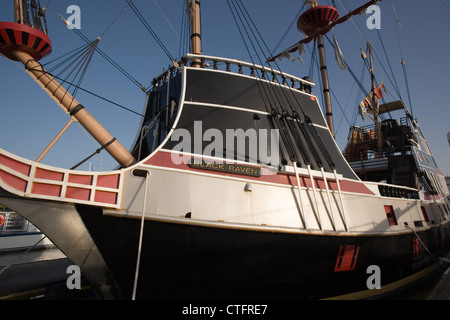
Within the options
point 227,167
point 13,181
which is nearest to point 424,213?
point 227,167

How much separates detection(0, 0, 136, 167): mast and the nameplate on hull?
1294 millimetres

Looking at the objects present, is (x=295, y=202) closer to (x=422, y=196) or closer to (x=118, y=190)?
(x=118, y=190)

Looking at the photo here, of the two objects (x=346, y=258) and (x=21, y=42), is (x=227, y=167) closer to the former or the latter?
(x=346, y=258)

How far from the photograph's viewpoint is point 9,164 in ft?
11.9

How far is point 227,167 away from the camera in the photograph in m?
5.29

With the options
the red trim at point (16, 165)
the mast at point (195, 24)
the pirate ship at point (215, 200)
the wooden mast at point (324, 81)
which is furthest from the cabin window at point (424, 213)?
the red trim at point (16, 165)

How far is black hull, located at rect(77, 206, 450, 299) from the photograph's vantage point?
13.9 ft

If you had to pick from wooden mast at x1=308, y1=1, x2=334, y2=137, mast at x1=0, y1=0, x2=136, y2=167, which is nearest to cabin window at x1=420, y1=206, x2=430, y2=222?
wooden mast at x1=308, y1=1, x2=334, y2=137

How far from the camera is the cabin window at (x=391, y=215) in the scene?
7.41 meters

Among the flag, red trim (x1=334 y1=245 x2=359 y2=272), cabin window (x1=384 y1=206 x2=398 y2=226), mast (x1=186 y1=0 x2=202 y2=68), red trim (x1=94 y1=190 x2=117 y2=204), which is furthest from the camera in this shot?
the flag

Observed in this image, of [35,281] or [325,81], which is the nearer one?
[35,281]

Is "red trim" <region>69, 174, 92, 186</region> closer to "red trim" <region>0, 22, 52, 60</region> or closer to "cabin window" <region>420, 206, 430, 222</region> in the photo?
"red trim" <region>0, 22, 52, 60</region>

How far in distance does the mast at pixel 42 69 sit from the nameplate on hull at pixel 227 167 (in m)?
1.29

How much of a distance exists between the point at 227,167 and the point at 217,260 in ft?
5.99
